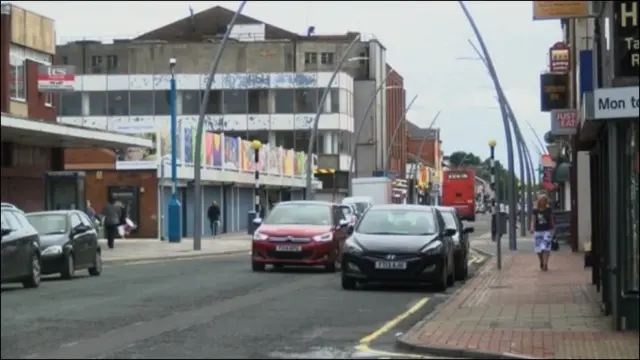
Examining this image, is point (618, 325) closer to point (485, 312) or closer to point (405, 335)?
point (405, 335)

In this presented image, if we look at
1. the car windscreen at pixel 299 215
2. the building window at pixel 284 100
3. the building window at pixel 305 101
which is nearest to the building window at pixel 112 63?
the building window at pixel 284 100

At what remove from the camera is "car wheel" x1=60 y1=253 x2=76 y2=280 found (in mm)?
24953

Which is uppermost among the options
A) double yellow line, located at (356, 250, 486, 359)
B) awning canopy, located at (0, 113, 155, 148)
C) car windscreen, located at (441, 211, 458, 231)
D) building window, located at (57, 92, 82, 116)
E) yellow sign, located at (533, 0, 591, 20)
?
building window, located at (57, 92, 82, 116)

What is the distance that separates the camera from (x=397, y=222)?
75.1 feet

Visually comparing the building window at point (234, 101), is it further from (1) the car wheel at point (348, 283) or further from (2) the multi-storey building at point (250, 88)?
(1) the car wheel at point (348, 283)

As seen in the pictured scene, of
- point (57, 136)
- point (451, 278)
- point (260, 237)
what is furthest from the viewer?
point (57, 136)

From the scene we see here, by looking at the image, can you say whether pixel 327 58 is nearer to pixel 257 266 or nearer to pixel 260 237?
pixel 257 266

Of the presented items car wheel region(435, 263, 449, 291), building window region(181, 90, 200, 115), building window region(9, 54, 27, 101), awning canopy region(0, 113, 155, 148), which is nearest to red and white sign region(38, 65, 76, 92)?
building window region(9, 54, 27, 101)

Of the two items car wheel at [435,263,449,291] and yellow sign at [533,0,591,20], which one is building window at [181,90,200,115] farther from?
yellow sign at [533,0,591,20]

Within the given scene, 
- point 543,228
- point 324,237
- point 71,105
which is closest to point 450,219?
point 543,228

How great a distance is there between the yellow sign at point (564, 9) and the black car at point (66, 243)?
40.2ft

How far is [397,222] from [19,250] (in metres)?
6.69

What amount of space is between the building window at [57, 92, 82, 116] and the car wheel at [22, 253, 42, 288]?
67619mm

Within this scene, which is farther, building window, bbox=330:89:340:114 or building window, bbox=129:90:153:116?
building window, bbox=330:89:340:114
